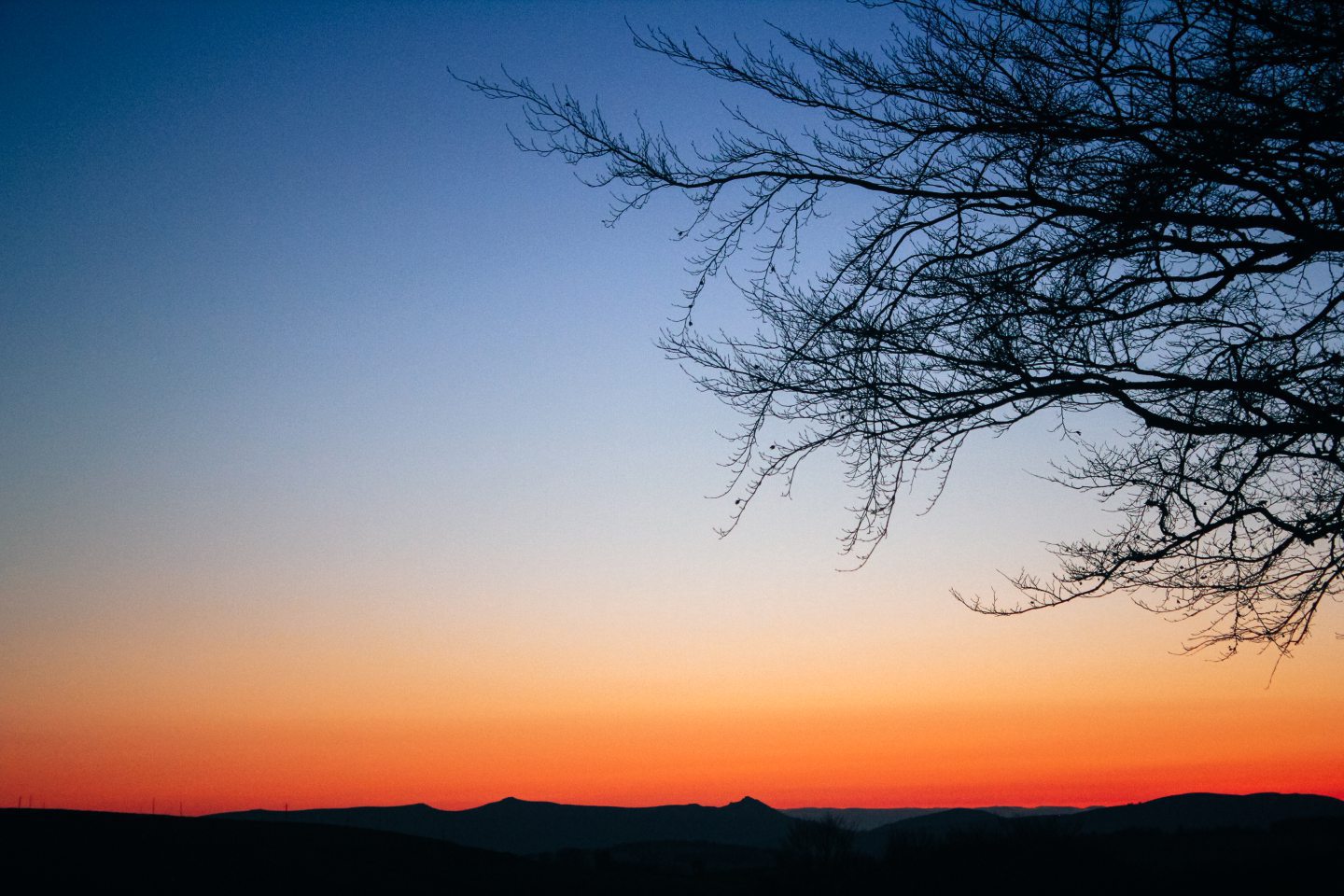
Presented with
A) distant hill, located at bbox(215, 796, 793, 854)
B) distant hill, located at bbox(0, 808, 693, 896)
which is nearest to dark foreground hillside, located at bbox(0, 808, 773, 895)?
distant hill, located at bbox(0, 808, 693, 896)

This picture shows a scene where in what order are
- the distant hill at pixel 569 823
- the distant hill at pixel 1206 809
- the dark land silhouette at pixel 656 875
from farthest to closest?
the distant hill at pixel 569 823, the distant hill at pixel 1206 809, the dark land silhouette at pixel 656 875

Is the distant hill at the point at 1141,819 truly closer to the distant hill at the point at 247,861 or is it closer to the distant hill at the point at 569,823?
the distant hill at the point at 247,861

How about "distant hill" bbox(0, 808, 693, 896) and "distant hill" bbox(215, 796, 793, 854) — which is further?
"distant hill" bbox(215, 796, 793, 854)

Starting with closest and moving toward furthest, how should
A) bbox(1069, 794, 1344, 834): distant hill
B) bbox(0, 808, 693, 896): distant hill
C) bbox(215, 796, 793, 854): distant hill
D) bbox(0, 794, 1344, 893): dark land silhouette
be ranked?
1. bbox(0, 808, 693, 896): distant hill
2. bbox(0, 794, 1344, 893): dark land silhouette
3. bbox(1069, 794, 1344, 834): distant hill
4. bbox(215, 796, 793, 854): distant hill

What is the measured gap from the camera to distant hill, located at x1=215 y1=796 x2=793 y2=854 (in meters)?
78.9

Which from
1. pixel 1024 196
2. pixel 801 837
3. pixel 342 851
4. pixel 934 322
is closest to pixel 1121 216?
pixel 1024 196

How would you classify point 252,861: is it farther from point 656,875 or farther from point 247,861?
point 656,875

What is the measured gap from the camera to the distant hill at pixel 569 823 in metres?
78.9

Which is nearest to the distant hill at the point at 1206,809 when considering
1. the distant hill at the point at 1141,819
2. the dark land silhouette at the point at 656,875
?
the distant hill at the point at 1141,819

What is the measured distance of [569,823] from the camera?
89.8 meters

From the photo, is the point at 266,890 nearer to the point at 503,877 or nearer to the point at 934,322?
the point at 503,877

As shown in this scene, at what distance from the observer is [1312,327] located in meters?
6.75

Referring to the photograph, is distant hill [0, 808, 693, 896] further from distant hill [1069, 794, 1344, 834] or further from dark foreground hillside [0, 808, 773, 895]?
distant hill [1069, 794, 1344, 834]

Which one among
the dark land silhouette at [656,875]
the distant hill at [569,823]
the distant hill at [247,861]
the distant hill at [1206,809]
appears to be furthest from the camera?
the distant hill at [569,823]
